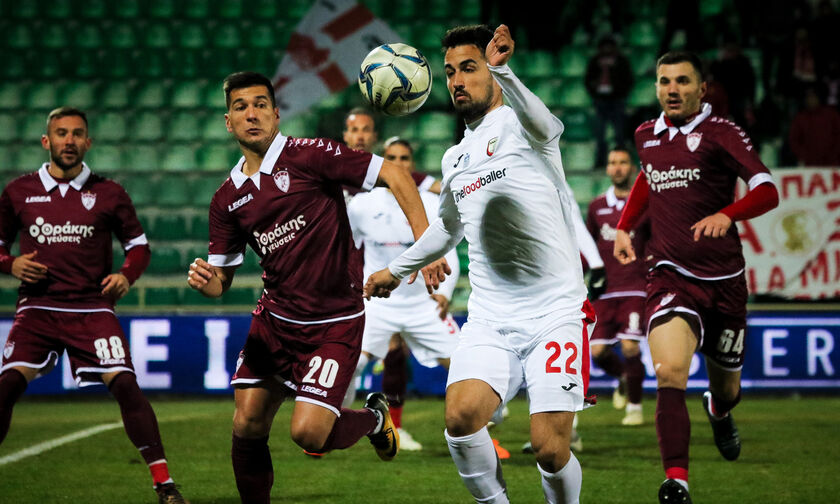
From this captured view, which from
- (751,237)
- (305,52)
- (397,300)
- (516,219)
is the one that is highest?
(305,52)

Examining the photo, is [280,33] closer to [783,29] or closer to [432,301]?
[783,29]

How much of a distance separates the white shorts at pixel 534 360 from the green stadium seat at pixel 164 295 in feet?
29.8

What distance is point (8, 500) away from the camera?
6.10 metres

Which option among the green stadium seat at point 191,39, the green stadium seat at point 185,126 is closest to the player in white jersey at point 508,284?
the green stadium seat at point 185,126

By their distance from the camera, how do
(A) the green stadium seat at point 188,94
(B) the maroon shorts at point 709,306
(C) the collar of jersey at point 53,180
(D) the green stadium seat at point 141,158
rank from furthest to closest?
(A) the green stadium seat at point 188,94 → (D) the green stadium seat at point 141,158 → (C) the collar of jersey at point 53,180 → (B) the maroon shorts at point 709,306

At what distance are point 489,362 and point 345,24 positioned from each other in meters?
11.6

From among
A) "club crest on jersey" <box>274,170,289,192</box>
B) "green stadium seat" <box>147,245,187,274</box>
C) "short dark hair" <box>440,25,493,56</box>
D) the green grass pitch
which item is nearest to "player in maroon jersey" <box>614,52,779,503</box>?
the green grass pitch

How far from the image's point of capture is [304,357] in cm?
493

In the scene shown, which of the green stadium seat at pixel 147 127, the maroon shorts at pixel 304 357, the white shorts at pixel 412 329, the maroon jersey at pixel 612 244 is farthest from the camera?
the green stadium seat at pixel 147 127

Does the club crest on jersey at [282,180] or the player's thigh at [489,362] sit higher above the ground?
the club crest on jersey at [282,180]

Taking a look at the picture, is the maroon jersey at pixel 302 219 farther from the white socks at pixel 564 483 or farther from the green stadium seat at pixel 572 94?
the green stadium seat at pixel 572 94

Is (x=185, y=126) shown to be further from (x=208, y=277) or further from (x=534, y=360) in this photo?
(x=534, y=360)

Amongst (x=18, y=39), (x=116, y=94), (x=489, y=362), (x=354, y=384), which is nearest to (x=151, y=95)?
(x=116, y=94)

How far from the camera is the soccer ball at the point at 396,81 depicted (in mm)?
5211
